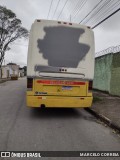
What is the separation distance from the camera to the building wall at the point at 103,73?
55.4ft

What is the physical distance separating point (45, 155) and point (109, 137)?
2.21m

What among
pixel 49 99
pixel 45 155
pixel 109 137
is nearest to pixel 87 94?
pixel 49 99

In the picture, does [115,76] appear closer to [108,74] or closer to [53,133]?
[108,74]

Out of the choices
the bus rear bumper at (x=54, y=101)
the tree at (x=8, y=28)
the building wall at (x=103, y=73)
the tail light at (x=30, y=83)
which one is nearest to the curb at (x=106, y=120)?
the bus rear bumper at (x=54, y=101)

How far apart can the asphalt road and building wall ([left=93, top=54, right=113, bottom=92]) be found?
7933mm

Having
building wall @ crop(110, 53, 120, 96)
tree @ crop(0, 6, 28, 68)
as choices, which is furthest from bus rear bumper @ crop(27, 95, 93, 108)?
tree @ crop(0, 6, 28, 68)

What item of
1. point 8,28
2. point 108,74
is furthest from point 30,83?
point 8,28

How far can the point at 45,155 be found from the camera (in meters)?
5.09

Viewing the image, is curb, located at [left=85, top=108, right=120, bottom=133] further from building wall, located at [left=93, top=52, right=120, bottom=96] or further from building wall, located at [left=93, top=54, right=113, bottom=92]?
building wall, located at [left=93, top=54, right=113, bottom=92]

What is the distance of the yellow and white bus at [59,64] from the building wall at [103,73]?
8047 millimetres

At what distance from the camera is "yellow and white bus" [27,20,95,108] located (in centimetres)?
855

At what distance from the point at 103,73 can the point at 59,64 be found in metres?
10.2

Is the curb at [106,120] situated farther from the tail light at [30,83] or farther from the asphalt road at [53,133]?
the tail light at [30,83]

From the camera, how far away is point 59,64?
8648 millimetres
